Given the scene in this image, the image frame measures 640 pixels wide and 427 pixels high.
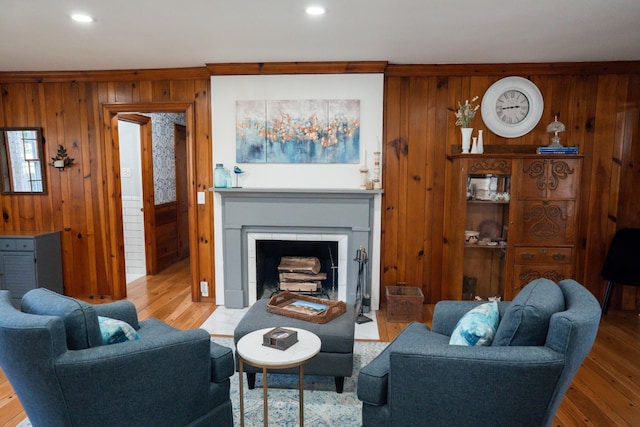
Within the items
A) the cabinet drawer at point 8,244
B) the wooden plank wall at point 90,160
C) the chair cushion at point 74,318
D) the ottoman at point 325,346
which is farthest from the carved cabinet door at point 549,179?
the cabinet drawer at point 8,244

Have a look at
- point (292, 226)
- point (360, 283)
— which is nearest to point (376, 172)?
point (292, 226)

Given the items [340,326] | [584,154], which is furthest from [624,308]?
[340,326]

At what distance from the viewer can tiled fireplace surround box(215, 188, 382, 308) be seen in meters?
3.79

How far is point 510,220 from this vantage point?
3.57 meters

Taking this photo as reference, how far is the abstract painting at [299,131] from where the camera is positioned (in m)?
3.78

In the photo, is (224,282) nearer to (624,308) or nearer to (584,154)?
(584,154)

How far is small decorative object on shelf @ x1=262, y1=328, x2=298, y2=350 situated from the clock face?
296 cm

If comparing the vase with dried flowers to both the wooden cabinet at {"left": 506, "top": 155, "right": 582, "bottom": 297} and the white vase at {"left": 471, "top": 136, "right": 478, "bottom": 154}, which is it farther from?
the wooden cabinet at {"left": 506, "top": 155, "right": 582, "bottom": 297}

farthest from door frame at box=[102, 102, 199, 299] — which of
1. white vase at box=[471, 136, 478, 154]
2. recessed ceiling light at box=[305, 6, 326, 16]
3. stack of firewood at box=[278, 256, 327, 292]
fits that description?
white vase at box=[471, 136, 478, 154]

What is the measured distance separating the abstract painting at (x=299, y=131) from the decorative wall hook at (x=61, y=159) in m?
1.85

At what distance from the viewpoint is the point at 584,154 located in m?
3.79

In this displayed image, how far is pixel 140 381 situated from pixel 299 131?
2.68m

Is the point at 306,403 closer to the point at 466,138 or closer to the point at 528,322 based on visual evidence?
the point at 528,322

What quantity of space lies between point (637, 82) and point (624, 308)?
2.16 metres
